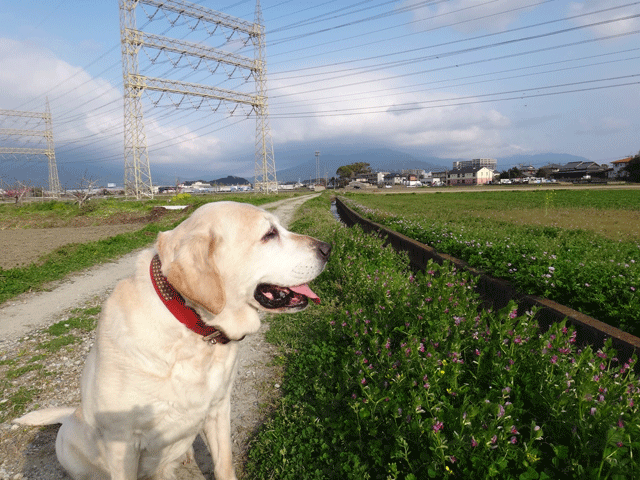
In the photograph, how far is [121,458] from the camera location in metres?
2.05

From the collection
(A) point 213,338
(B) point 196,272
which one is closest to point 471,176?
(A) point 213,338

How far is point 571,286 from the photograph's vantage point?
4.33 m

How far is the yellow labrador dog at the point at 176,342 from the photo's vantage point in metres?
2.03

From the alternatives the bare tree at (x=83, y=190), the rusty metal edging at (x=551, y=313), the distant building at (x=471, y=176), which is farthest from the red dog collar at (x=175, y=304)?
the distant building at (x=471, y=176)

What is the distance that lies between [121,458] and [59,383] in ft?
7.96

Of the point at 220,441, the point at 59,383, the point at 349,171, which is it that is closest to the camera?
the point at 220,441

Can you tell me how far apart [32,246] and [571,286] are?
1565cm

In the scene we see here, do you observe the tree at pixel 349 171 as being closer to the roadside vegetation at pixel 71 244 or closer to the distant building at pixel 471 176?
the distant building at pixel 471 176

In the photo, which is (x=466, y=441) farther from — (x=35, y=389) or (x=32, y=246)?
(x=32, y=246)

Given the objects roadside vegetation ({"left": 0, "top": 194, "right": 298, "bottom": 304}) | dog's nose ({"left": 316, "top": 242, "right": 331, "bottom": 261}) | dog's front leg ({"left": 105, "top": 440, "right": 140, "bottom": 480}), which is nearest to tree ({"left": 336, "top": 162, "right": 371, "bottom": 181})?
roadside vegetation ({"left": 0, "top": 194, "right": 298, "bottom": 304})

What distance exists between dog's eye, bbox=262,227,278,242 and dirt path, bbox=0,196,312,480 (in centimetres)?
180

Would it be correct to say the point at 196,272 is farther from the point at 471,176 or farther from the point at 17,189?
the point at 471,176

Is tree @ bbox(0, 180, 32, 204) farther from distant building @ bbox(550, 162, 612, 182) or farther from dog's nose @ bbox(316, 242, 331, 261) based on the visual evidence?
distant building @ bbox(550, 162, 612, 182)

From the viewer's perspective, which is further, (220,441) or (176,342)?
(220,441)
